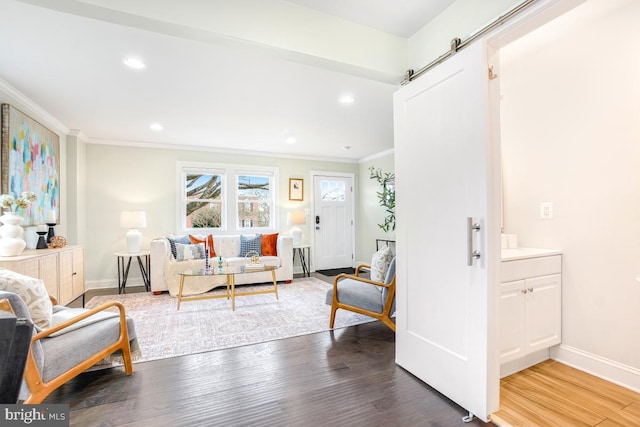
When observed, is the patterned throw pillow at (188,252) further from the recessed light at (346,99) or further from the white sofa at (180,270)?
the recessed light at (346,99)

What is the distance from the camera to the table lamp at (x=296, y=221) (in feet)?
19.2

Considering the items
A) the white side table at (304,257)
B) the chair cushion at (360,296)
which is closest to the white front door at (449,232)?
the chair cushion at (360,296)

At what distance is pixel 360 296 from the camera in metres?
2.85

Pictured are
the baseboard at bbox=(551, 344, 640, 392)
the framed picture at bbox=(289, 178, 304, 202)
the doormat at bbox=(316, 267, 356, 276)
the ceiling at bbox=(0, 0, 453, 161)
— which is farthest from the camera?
the framed picture at bbox=(289, 178, 304, 202)

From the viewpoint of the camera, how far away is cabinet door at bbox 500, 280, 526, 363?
1.99 m

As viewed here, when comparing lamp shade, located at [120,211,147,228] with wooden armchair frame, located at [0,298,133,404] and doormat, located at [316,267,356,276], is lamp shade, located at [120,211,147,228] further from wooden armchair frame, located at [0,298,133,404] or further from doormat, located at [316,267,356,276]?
doormat, located at [316,267,356,276]

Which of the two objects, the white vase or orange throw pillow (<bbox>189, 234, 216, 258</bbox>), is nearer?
the white vase

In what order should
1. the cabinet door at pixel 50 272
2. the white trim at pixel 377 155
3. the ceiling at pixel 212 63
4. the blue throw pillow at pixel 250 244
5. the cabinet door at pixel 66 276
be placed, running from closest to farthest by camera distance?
the ceiling at pixel 212 63 → the cabinet door at pixel 50 272 → the cabinet door at pixel 66 276 → the blue throw pillow at pixel 250 244 → the white trim at pixel 377 155

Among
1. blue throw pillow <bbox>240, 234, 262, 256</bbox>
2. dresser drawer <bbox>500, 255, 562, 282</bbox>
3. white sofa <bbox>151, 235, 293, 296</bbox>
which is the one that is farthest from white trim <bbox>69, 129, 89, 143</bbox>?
dresser drawer <bbox>500, 255, 562, 282</bbox>

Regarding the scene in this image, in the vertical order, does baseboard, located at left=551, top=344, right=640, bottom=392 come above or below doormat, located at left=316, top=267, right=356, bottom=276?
above

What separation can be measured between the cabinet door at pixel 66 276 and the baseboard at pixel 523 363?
14.0 feet

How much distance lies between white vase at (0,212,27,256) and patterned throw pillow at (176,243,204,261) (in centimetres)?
195

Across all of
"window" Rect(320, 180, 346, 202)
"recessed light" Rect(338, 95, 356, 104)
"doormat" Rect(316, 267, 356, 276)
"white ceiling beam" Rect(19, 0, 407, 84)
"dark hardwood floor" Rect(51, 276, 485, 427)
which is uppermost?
"recessed light" Rect(338, 95, 356, 104)

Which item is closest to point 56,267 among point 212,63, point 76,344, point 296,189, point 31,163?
point 31,163
